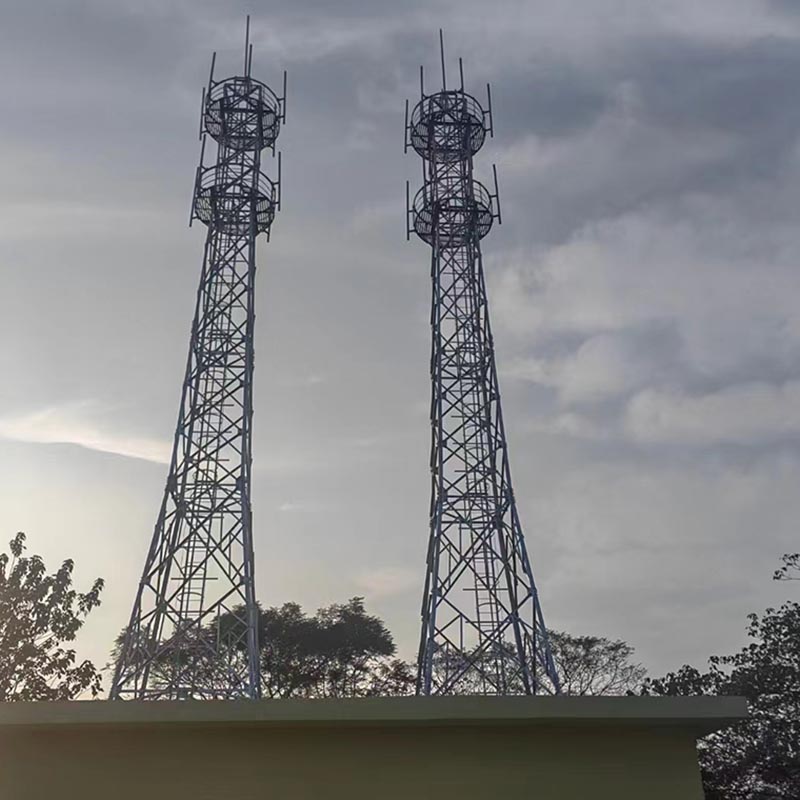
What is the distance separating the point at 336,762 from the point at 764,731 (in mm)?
17778

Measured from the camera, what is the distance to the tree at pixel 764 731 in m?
22.0

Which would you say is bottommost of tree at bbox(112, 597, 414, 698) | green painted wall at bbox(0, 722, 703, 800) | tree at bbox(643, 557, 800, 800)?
green painted wall at bbox(0, 722, 703, 800)

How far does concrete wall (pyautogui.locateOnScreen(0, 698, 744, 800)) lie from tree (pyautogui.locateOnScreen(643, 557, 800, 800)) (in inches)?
587

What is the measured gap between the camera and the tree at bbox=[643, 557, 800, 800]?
22000 millimetres

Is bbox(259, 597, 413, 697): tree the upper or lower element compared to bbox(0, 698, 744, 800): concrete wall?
upper

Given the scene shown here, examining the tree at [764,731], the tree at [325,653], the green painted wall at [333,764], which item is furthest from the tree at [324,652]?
the green painted wall at [333,764]

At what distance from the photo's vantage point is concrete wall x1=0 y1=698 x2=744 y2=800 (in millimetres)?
7867

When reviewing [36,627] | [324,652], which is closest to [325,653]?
[324,652]

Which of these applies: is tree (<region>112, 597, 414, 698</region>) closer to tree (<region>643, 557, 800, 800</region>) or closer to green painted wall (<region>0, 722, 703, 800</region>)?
tree (<region>643, 557, 800, 800</region>)

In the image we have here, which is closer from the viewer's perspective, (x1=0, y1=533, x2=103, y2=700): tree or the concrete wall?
the concrete wall

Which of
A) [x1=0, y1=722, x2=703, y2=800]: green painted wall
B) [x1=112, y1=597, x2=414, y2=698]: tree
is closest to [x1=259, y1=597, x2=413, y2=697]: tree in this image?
[x1=112, y1=597, x2=414, y2=698]: tree

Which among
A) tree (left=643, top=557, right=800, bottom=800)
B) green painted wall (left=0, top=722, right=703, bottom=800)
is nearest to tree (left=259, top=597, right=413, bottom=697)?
tree (left=643, top=557, right=800, bottom=800)

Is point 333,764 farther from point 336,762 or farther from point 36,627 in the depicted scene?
point 36,627

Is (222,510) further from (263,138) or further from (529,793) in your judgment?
(529,793)
